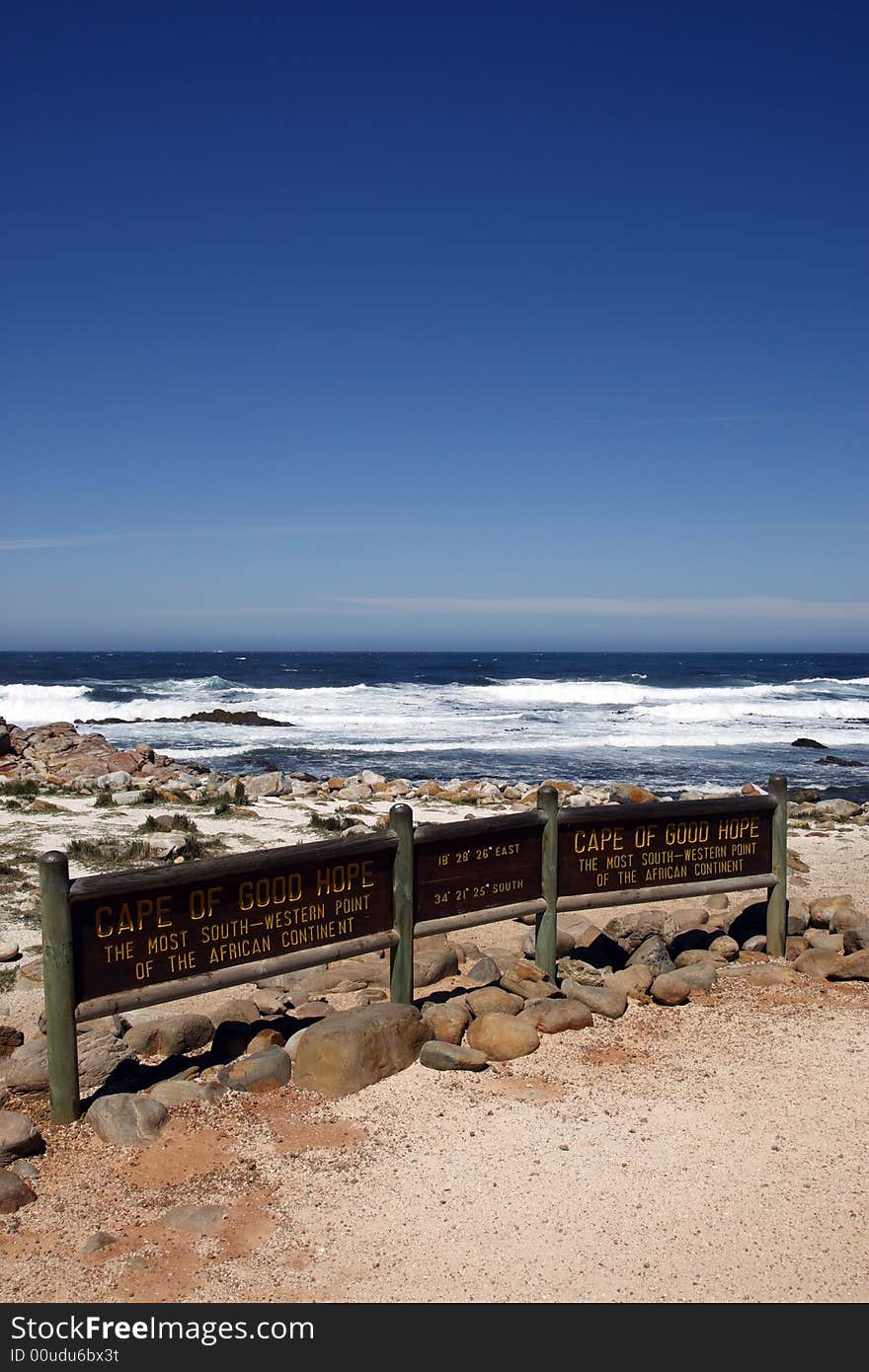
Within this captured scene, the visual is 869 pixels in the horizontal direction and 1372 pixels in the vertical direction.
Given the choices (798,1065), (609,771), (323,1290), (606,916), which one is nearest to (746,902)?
(606,916)

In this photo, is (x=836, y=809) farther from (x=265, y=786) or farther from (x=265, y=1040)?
(x=265, y=1040)

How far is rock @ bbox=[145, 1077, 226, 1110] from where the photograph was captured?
5.04m

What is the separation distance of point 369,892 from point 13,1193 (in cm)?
246

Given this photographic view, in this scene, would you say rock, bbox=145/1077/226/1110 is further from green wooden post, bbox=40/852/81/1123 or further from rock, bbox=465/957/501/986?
rock, bbox=465/957/501/986

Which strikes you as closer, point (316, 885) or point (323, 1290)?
point (323, 1290)

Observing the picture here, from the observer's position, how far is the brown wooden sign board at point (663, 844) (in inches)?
270

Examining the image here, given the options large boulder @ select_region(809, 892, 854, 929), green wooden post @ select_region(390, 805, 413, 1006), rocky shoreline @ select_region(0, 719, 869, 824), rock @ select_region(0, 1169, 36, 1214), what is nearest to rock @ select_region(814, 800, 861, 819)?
rocky shoreline @ select_region(0, 719, 869, 824)

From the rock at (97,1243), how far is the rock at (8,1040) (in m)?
2.30

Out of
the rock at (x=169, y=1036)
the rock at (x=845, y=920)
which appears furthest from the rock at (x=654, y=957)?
the rock at (x=169, y=1036)

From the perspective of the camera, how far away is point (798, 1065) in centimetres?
555

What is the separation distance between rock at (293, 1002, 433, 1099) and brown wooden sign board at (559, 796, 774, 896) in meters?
1.74

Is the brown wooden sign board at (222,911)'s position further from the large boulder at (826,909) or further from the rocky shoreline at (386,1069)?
the large boulder at (826,909)

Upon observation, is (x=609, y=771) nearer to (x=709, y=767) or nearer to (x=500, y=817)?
(x=709, y=767)
